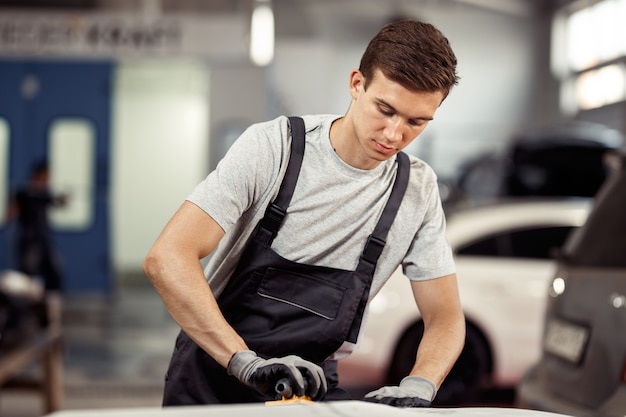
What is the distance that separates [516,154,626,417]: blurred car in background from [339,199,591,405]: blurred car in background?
271 cm

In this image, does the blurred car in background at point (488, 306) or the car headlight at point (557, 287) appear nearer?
the car headlight at point (557, 287)

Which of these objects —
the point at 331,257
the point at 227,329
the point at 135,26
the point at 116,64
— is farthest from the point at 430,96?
the point at 116,64

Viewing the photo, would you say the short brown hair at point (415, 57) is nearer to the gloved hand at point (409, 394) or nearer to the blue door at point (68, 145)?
the gloved hand at point (409, 394)

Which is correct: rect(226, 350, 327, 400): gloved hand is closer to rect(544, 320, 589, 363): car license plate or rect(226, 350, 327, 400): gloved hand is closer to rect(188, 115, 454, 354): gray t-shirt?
rect(188, 115, 454, 354): gray t-shirt

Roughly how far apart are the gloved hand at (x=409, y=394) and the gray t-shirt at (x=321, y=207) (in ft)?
1.02

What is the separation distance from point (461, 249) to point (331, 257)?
5.39m

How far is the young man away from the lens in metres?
2.60

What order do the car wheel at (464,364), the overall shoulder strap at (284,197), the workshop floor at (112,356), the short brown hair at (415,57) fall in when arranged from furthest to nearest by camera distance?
the workshop floor at (112,356), the car wheel at (464,364), the overall shoulder strap at (284,197), the short brown hair at (415,57)

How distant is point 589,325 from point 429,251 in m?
1.69

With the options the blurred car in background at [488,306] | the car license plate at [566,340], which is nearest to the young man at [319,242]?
the car license plate at [566,340]

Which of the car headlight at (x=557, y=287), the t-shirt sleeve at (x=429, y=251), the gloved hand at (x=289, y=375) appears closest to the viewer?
the gloved hand at (x=289, y=375)

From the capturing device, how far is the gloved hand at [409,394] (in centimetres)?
246

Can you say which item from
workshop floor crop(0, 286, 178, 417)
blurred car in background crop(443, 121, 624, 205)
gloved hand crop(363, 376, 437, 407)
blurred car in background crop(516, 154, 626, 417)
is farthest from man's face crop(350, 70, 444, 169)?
blurred car in background crop(443, 121, 624, 205)

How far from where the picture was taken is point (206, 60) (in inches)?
538
